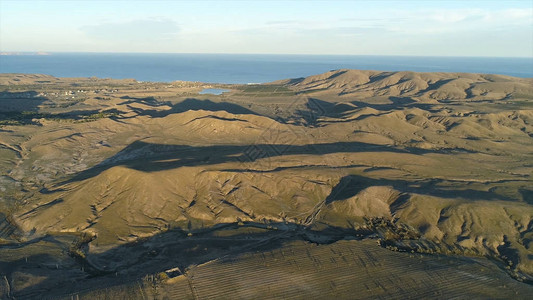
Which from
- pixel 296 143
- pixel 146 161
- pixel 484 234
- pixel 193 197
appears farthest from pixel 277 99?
pixel 484 234

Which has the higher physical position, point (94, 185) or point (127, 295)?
point (94, 185)

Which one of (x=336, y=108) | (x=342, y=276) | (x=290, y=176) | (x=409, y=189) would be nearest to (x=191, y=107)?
(x=336, y=108)

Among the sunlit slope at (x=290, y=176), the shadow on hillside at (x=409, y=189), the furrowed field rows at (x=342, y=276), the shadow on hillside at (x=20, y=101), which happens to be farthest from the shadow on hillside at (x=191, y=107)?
the furrowed field rows at (x=342, y=276)

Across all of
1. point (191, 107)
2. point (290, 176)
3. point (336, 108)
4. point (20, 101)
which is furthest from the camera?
point (20, 101)

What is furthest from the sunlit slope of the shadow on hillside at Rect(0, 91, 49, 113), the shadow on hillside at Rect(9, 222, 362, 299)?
the shadow on hillside at Rect(0, 91, 49, 113)

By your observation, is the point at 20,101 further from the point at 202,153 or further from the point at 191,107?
the point at 202,153

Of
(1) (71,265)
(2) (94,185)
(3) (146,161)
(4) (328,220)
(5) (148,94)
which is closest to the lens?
(1) (71,265)

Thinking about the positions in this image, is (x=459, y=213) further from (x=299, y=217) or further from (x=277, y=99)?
(x=277, y=99)

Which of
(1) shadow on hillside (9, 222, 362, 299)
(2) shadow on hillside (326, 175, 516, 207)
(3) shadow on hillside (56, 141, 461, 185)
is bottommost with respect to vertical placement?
(1) shadow on hillside (9, 222, 362, 299)

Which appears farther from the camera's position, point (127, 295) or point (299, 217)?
point (299, 217)

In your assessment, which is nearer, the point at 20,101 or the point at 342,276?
the point at 342,276

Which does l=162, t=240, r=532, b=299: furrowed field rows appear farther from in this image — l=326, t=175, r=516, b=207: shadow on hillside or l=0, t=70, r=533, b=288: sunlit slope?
l=326, t=175, r=516, b=207: shadow on hillside
